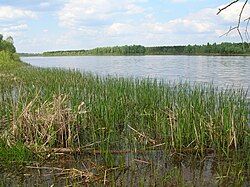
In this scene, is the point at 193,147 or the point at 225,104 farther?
the point at 225,104

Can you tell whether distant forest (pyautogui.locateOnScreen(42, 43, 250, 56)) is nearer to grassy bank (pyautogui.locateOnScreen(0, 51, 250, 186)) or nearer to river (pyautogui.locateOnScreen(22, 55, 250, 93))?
river (pyautogui.locateOnScreen(22, 55, 250, 93))

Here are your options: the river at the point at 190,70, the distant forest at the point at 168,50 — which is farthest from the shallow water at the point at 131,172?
the distant forest at the point at 168,50

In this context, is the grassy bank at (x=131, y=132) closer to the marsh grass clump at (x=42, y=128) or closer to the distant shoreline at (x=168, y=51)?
the marsh grass clump at (x=42, y=128)

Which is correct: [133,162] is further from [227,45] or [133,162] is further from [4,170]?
[227,45]

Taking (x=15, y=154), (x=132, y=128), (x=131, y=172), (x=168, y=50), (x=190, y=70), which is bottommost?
(x=131, y=172)

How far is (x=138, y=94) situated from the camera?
1144 cm

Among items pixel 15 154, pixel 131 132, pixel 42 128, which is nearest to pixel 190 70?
pixel 131 132

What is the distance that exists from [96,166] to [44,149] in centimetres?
132

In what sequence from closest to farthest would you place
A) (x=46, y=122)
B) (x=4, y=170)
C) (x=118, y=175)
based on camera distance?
(x=118, y=175)
(x=4, y=170)
(x=46, y=122)

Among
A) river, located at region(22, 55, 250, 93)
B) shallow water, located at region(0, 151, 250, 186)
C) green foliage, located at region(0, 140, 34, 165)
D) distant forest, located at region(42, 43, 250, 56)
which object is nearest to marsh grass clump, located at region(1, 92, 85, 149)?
green foliage, located at region(0, 140, 34, 165)

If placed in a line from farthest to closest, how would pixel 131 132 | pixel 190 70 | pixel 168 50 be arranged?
pixel 168 50, pixel 190 70, pixel 131 132

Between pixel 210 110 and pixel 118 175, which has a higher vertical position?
pixel 210 110

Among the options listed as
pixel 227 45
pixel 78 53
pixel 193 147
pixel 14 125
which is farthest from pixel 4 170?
pixel 78 53

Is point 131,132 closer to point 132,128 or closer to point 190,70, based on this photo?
point 132,128
